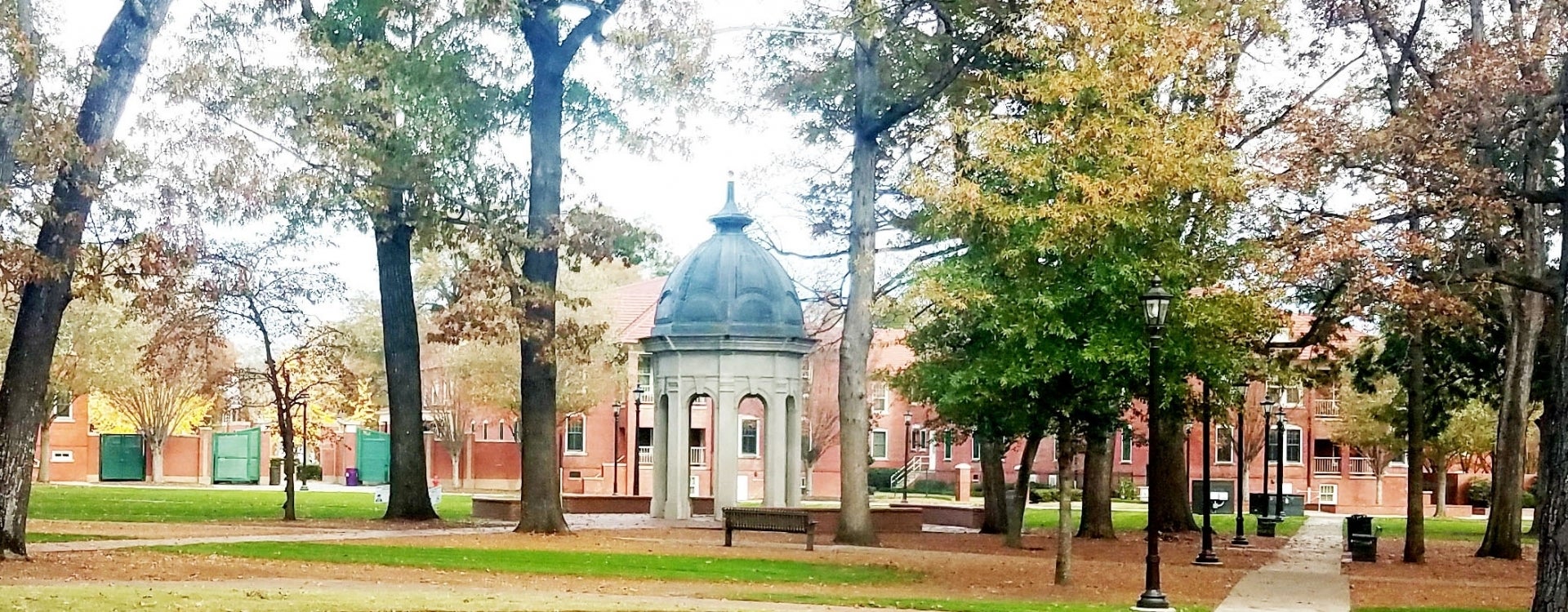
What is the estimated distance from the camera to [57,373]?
45.3 meters

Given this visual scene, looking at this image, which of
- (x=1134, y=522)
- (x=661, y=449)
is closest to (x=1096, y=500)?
(x=661, y=449)

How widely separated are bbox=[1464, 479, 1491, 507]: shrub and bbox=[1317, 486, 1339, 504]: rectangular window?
478 centimetres

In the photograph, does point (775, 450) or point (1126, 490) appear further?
point (1126, 490)

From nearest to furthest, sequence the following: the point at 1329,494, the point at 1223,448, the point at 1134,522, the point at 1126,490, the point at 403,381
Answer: the point at 403,381, the point at 1134,522, the point at 1126,490, the point at 1329,494, the point at 1223,448

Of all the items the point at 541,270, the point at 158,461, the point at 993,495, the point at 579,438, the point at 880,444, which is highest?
the point at 541,270

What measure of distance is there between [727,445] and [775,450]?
0.91 m

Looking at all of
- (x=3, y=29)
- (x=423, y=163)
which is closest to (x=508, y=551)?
(x=423, y=163)

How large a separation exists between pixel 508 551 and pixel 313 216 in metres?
9.56

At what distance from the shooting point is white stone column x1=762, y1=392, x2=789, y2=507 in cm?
3094

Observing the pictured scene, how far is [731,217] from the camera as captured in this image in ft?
104

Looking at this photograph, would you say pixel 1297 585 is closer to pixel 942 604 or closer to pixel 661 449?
pixel 942 604

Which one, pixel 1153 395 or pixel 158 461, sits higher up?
pixel 1153 395

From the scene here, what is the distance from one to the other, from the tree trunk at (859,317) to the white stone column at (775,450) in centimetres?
375

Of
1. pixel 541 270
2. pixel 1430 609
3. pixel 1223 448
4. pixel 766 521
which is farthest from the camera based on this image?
pixel 1223 448
